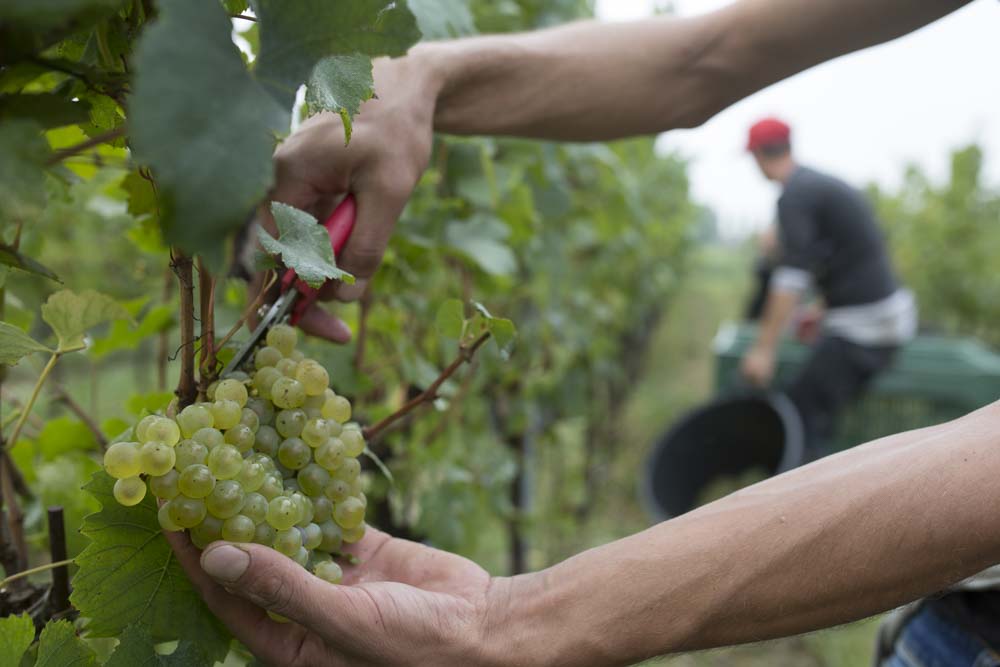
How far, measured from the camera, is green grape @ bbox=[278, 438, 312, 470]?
2.55 feet

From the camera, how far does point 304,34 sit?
1.61 feet

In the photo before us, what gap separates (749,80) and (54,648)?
1334mm

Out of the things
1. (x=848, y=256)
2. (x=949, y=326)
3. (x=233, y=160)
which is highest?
(x=233, y=160)

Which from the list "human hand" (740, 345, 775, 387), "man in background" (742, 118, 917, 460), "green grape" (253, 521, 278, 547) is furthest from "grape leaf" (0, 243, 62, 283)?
"human hand" (740, 345, 775, 387)

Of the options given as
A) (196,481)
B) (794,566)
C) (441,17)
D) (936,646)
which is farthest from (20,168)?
(936,646)

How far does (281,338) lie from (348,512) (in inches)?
7.2

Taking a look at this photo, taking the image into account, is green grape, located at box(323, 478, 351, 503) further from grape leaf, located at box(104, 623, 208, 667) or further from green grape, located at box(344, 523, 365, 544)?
grape leaf, located at box(104, 623, 208, 667)

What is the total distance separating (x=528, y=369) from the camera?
2.94m

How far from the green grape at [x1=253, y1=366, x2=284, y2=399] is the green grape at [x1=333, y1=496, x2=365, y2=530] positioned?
0.42 ft

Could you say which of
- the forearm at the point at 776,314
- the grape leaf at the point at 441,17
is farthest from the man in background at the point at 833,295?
the grape leaf at the point at 441,17

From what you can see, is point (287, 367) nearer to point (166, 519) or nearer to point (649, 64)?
point (166, 519)

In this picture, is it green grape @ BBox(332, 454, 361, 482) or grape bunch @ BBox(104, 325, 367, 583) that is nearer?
grape bunch @ BBox(104, 325, 367, 583)

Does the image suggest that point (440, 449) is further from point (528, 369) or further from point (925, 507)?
point (925, 507)

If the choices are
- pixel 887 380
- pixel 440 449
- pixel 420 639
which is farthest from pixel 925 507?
pixel 887 380
